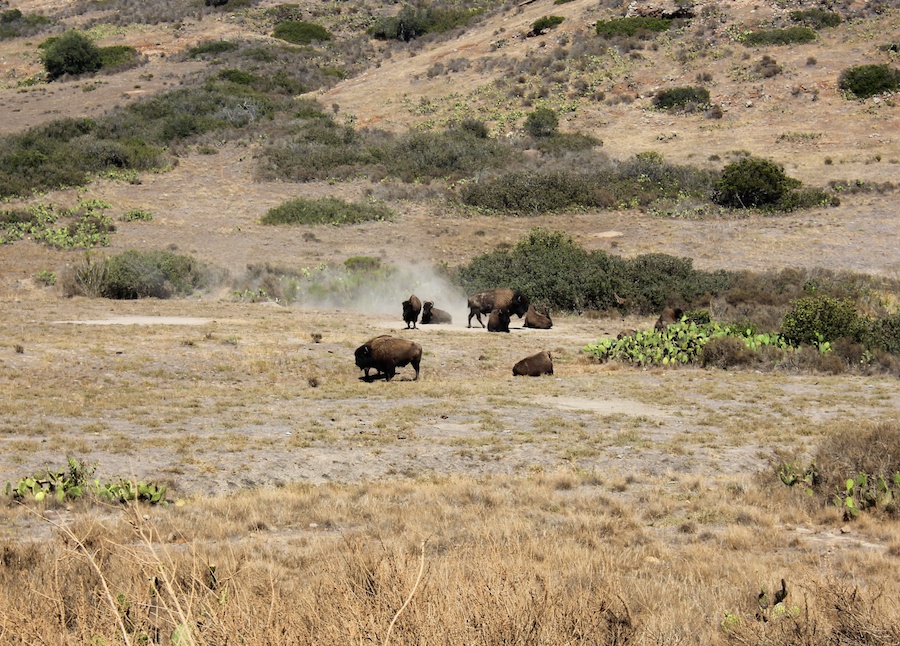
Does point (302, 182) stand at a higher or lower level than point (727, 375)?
higher

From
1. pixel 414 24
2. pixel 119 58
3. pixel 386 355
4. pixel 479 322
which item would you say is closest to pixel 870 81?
pixel 479 322

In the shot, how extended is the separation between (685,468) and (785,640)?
5.86 metres

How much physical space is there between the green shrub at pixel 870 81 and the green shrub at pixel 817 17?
8.76m

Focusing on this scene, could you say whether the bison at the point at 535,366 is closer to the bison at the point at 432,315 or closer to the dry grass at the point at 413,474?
the dry grass at the point at 413,474

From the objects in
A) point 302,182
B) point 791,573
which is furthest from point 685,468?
point 302,182

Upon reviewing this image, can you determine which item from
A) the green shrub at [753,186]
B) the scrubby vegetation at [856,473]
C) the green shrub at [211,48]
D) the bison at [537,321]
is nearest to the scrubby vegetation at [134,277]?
the bison at [537,321]

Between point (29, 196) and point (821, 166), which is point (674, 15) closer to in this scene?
point (821, 166)

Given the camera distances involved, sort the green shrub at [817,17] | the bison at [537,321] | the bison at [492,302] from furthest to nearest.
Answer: the green shrub at [817,17] → the bison at [537,321] → the bison at [492,302]

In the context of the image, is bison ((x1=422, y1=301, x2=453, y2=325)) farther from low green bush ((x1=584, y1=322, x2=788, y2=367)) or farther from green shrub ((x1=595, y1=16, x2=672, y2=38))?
green shrub ((x1=595, y1=16, x2=672, y2=38))

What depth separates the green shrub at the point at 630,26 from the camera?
62.1 meters

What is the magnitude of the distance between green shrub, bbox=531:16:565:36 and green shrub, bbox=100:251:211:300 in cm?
4359

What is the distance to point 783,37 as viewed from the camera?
57.5m

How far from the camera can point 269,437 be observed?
39.5 feet

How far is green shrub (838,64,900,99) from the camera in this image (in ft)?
166
